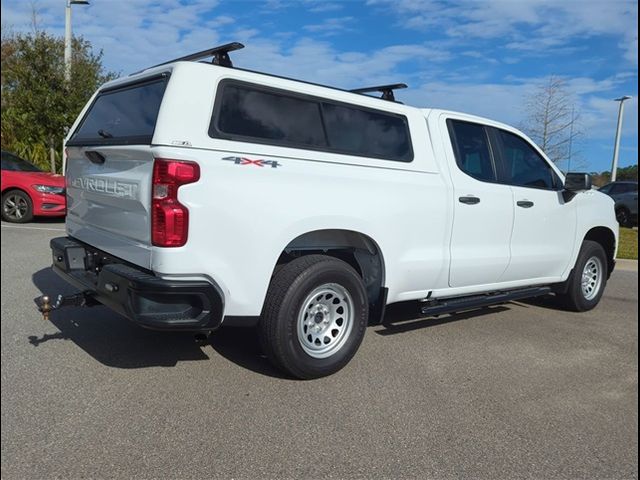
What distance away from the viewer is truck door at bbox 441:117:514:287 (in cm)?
472

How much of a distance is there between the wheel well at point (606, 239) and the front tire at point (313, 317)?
3742mm

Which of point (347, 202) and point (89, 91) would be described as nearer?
point (347, 202)

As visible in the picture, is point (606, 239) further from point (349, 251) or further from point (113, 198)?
point (113, 198)

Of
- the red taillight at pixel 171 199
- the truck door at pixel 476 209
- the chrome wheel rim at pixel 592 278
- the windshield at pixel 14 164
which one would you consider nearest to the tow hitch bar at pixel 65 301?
the red taillight at pixel 171 199

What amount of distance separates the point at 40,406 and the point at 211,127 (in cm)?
195

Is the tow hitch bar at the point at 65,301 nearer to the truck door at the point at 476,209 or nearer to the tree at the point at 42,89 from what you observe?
the truck door at the point at 476,209

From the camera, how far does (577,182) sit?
18.3 feet

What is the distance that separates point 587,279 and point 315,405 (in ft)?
14.3

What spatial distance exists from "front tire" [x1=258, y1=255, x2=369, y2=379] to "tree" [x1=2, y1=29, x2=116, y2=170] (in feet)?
38.1

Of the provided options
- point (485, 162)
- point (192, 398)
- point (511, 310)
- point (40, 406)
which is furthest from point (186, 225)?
point (511, 310)

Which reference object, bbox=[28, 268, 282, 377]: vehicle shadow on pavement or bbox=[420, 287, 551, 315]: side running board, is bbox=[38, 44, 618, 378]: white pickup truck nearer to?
bbox=[420, 287, 551, 315]: side running board

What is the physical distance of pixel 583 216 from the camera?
19.6ft

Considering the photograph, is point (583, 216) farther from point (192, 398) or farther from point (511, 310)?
point (192, 398)

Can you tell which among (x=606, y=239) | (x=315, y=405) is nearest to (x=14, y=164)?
(x=315, y=405)
